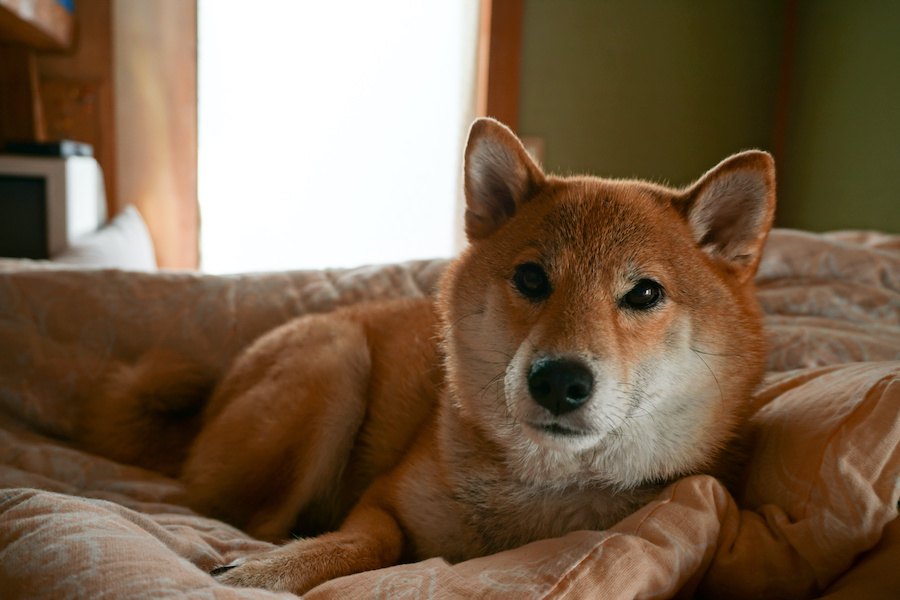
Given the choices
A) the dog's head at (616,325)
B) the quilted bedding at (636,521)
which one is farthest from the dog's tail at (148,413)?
the dog's head at (616,325)

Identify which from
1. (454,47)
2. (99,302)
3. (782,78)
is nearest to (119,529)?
(99,302)

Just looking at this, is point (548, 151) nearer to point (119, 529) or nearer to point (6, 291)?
point (6, 291)

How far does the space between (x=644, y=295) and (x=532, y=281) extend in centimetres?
18

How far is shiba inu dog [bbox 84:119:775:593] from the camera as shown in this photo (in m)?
0.94

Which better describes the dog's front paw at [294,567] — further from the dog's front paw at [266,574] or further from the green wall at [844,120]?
the green wall at [844,120]

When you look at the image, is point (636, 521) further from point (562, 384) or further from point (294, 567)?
point (294, 567)

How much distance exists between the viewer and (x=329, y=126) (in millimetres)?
3758

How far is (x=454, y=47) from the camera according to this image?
373 centimetres

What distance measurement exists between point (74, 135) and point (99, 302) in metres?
2.38

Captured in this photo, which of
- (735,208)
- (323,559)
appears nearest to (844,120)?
(735,208)

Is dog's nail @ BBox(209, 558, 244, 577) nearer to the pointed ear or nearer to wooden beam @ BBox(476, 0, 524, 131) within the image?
the pointed ear

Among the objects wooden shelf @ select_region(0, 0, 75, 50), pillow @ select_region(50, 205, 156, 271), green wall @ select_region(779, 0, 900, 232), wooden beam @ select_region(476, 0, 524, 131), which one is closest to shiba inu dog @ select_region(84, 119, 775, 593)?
pillow @ select_region(50, 205, 156, 271)

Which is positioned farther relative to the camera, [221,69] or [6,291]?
[221,69]

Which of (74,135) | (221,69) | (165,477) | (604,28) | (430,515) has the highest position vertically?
(604,28)
